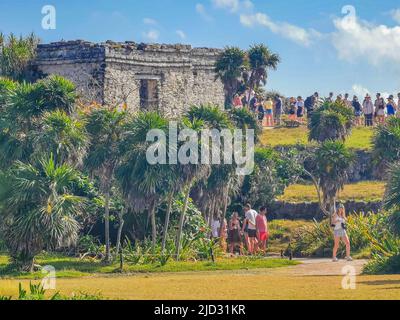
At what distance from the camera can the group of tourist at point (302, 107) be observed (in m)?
54.1

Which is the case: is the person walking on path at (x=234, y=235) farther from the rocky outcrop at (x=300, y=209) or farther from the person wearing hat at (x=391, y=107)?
the person wearing hat at (x=391, y=107)

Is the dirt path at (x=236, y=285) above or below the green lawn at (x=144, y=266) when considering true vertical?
below

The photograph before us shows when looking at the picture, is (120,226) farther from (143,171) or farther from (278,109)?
(278,109)

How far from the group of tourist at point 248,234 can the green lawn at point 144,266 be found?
262 cm

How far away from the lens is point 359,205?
4369 cm

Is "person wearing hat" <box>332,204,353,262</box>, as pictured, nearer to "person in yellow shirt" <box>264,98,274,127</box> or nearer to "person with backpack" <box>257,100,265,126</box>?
"person with backpack" <box>257,100,265,126</box>

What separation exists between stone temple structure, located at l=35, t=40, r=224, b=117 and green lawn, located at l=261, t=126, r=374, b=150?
11.3ft

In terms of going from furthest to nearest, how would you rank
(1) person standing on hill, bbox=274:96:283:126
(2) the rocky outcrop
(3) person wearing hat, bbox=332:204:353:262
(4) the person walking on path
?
1. (1) person standing on hill, bbox=274:96:283:126
2. (2) the rocky outcrop
3. (4) the person walking on path
4. (3) person wearing hat, bbox=332:204:353:262

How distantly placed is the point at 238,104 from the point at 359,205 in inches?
475

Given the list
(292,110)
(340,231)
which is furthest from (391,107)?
(340,231)

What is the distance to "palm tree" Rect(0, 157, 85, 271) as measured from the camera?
106ft

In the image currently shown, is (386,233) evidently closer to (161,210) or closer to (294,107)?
(161,210)

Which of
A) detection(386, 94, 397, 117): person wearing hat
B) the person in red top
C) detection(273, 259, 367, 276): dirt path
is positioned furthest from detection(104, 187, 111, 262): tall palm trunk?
detection(386, 94, 397, 117): person wearing hat

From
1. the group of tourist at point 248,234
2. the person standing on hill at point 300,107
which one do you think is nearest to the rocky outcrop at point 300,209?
the group of tourist at point 248,234
